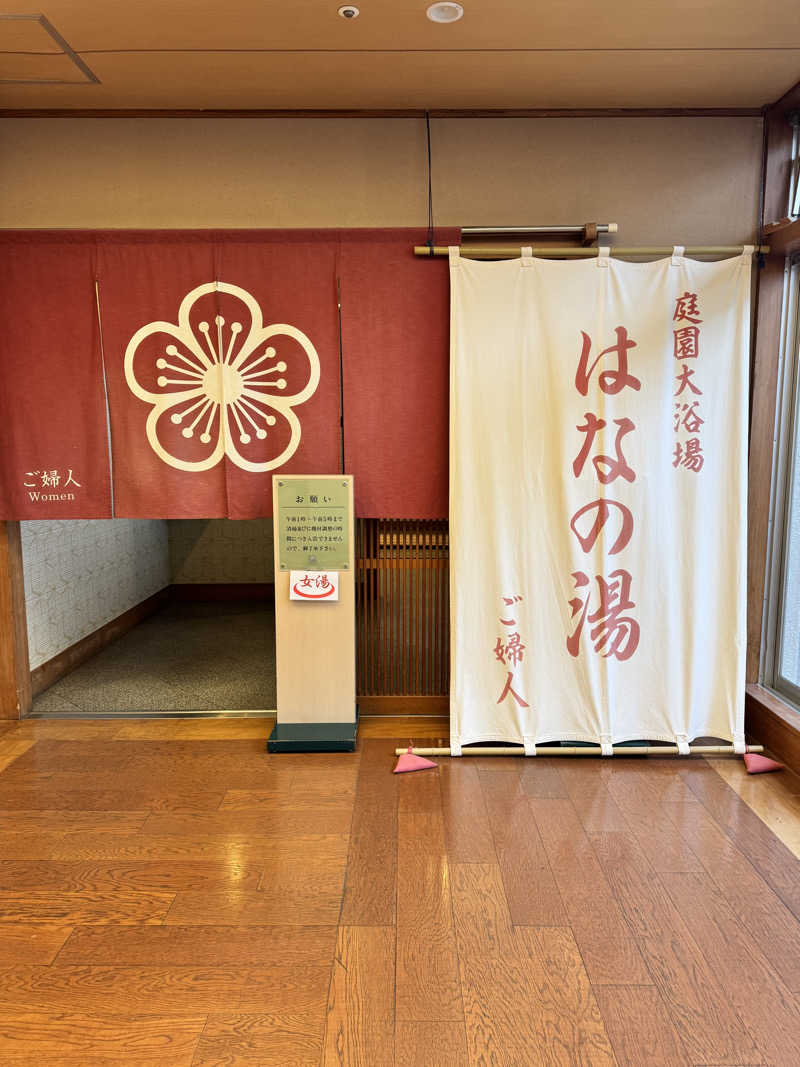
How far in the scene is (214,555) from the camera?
7.01 metres

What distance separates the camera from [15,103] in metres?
3.43

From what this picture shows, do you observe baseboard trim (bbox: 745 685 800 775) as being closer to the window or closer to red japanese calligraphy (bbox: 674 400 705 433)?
the window

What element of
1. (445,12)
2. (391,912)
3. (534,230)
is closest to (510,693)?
(391,912)

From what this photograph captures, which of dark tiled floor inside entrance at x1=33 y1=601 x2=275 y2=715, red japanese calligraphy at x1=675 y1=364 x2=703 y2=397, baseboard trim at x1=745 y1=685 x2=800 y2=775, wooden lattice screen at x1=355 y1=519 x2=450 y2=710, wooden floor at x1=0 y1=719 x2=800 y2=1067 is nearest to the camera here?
wooden floor at x1=0 y1=719 x2=800 y2=1067

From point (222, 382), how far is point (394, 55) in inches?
62.7

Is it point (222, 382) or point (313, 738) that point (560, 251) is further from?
point (313, 738)

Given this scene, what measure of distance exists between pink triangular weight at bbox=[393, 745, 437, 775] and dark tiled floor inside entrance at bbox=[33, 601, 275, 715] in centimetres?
103

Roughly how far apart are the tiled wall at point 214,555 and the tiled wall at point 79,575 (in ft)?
1.73

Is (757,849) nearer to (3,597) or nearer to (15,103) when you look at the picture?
(3,597)

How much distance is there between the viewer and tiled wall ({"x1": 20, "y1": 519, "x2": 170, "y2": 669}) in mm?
4195

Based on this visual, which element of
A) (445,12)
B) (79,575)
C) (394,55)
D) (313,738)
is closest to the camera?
(445,12)

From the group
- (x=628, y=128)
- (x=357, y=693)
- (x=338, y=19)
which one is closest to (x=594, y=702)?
(x=357, y=693)

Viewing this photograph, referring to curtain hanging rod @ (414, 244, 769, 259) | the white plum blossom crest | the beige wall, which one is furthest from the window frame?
the white plum blossom crest

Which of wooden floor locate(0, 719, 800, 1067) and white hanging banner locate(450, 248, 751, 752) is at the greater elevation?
white hanging banner locate(450, 248, 751, 752)
